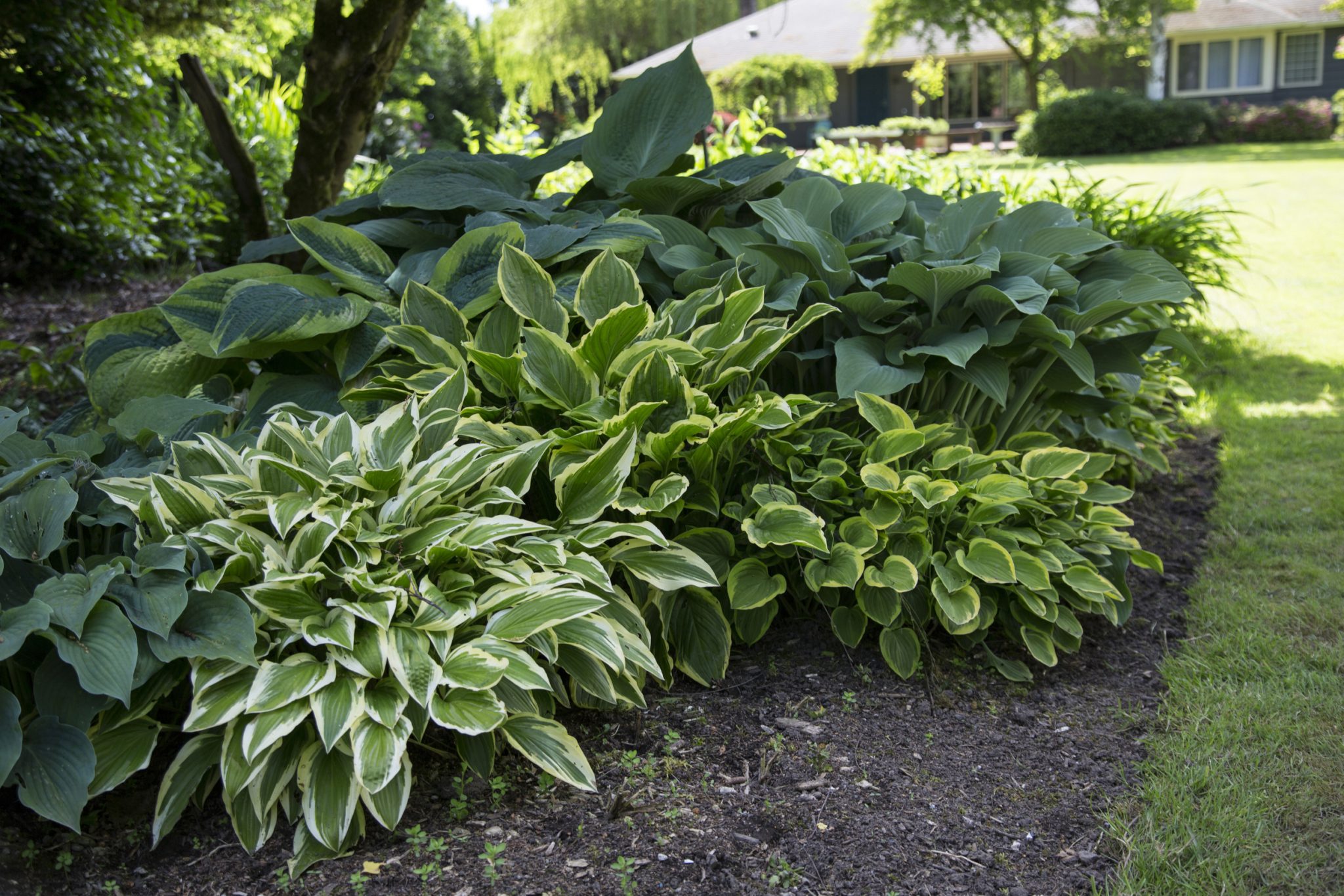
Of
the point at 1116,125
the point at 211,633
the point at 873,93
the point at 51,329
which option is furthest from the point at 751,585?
the point at 873,93

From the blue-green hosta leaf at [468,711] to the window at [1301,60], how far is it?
35.3 meters

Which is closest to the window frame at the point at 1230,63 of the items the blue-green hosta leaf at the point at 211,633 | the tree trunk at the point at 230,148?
the tree trunk at the point at 230,148

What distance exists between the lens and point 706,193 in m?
3.16

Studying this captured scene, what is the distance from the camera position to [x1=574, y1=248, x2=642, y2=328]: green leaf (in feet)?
8.53

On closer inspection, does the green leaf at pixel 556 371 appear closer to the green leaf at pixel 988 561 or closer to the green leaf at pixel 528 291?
the green leaf at pixel 528 291

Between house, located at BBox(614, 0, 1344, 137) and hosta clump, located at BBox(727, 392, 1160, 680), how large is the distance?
2761 centimetres

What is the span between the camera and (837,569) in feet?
7.55

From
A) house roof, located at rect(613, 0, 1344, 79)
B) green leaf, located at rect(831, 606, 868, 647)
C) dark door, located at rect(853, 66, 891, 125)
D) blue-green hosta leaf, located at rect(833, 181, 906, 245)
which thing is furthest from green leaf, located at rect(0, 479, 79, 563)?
dark door, located at rect(853, 66, 891, 125)

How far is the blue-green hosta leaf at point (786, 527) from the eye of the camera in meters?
2.22

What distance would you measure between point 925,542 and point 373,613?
128cm

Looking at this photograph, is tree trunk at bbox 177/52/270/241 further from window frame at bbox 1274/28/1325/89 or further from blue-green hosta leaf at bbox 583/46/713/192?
window frame at bbox 1274/28/1325/89

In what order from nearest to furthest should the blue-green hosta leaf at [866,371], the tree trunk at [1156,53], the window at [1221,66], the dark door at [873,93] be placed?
the blue-green hosta leaf at [866,371] → the tree trunk at [1156,53] → the window at [1221,66] → the dark door at [873,93]

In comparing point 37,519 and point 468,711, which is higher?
point 37,519

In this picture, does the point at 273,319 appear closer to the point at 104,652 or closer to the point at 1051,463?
the point at 104,652
